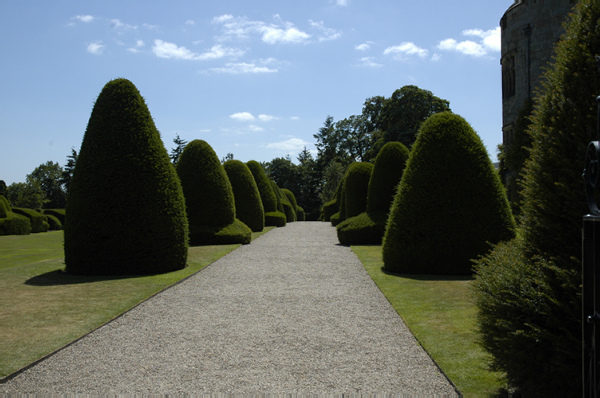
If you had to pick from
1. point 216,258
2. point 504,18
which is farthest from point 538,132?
point 504,18

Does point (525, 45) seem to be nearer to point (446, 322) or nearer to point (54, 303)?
point (446, 322)

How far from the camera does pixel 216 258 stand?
42.5 feet

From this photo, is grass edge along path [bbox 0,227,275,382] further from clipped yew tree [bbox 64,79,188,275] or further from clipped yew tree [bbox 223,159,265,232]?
clipped yew tree [bbox 223,159,265,232]

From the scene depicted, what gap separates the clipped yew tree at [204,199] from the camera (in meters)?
17.1

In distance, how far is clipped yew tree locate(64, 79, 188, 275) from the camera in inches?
392

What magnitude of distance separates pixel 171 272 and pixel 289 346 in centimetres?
629

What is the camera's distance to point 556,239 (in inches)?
138

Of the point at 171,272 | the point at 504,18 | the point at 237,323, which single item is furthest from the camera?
the point at 504,18

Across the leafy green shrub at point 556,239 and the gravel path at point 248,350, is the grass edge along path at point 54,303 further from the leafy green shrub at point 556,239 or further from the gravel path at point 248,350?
the leafy green shrub at point 556,239

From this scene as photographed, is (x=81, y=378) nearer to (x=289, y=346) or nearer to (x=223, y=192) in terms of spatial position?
(x=289, y=346)

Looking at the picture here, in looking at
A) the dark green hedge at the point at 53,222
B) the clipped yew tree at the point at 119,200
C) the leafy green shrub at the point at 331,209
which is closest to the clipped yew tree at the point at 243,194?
the clipped yew tree at the point at 119,200

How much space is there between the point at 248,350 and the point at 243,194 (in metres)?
18.5

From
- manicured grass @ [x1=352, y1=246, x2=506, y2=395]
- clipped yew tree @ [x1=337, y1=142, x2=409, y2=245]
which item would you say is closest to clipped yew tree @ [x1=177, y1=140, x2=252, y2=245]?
clipped yew tree @ [x1=337, y1=142, x2=409, y2=245]

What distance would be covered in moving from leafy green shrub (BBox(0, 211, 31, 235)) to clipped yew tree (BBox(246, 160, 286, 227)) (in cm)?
1502
